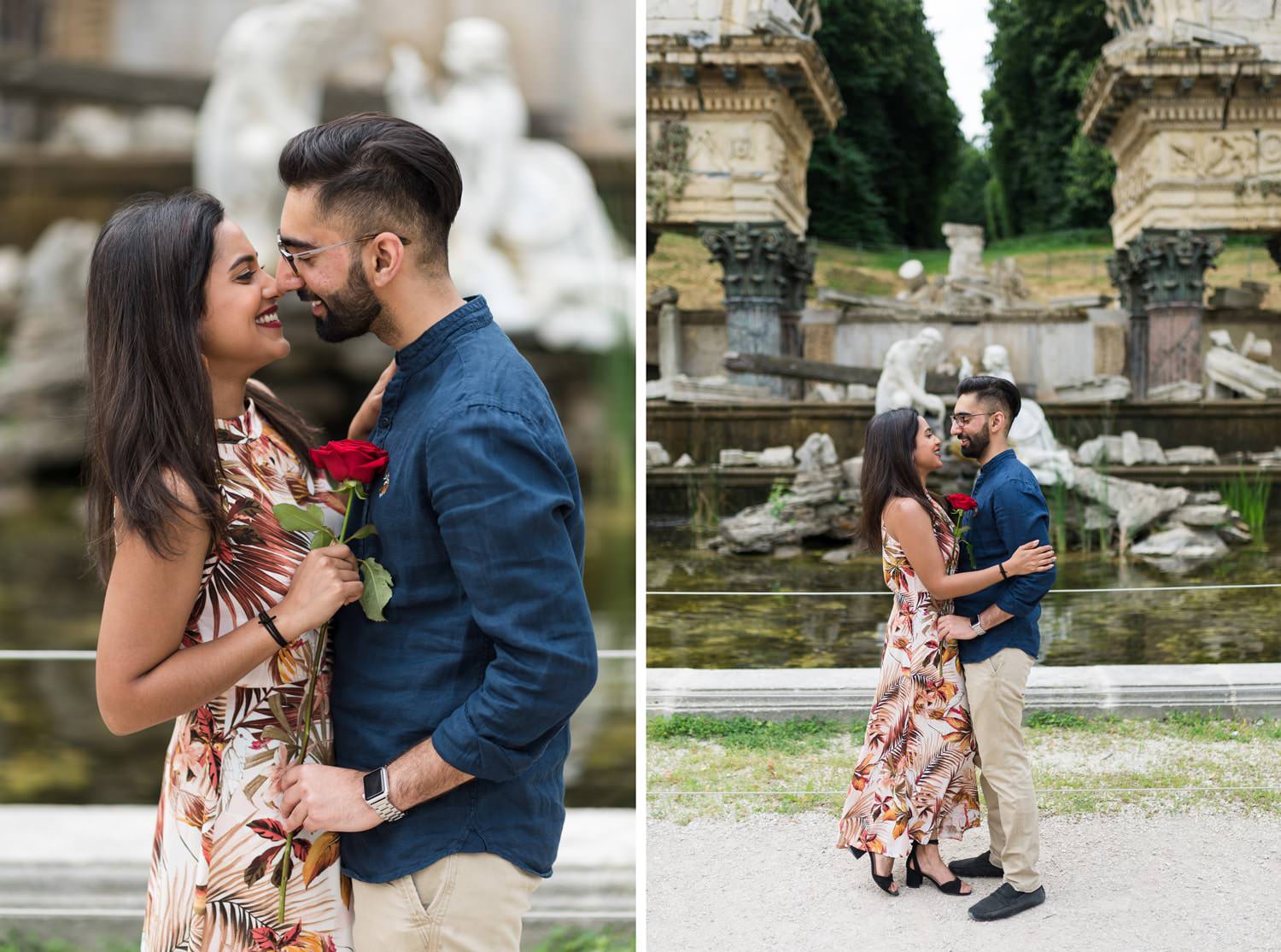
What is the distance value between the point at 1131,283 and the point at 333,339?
6.26 m

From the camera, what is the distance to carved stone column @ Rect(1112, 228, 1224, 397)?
6.51m

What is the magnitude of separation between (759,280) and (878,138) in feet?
3.76

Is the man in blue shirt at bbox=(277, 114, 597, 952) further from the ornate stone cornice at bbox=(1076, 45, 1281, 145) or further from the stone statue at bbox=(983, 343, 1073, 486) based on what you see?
the ornate stone cornice at bbox=(1076, 45, 1281, 145)

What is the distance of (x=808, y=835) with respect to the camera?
13.4 feet

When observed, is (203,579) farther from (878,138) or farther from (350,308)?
(878,138)

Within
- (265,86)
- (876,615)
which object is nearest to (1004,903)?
(876,615)

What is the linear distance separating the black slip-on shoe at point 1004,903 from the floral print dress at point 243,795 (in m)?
2.40

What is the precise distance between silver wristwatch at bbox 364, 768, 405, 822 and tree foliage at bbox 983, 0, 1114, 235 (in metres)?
6.35

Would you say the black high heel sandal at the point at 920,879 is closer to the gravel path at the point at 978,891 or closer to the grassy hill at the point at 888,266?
the gravel path at the point at 978,891

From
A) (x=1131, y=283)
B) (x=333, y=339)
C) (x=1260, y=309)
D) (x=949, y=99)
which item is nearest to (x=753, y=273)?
(x=949, y=99)

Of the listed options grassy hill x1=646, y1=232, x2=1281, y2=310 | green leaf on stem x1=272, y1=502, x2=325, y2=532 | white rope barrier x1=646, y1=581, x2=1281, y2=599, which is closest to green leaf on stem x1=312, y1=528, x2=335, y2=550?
green leaf on stem x1=272, y1=502, x2=325, y2=532

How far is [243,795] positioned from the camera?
4.67 ft

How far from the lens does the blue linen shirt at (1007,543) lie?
3.21m

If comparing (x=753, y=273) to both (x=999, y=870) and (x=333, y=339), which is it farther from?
(x=333, y=339)
